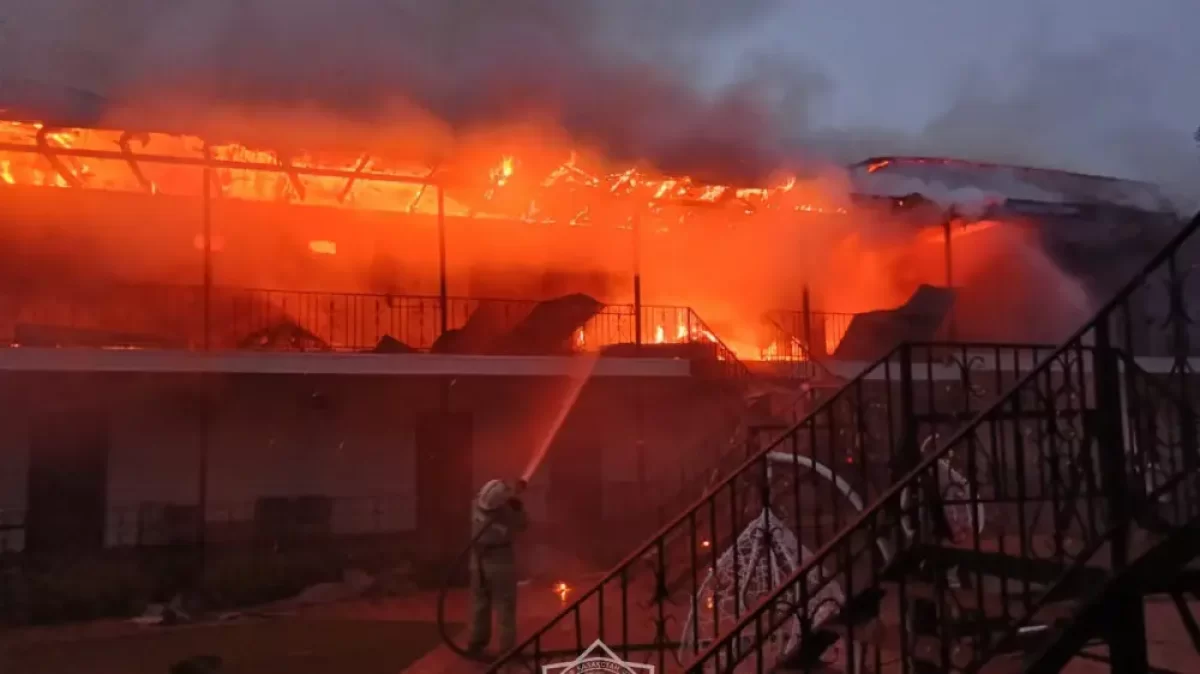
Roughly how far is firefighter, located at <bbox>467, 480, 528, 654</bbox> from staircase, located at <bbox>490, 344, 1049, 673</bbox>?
0.52 meters

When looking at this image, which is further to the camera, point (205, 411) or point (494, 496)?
point (205, 411)

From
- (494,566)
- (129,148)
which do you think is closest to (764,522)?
(494,566)

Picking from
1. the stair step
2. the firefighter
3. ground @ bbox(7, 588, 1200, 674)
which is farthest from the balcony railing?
the stair step

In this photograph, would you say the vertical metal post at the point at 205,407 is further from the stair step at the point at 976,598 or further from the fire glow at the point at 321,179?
the stair step at the point at 976,598

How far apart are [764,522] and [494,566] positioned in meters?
3.58

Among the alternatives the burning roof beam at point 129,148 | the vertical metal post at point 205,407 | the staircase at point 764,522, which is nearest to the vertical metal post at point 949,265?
the staircase at point 764,522

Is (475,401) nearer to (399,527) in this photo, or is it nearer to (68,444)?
(399,527)

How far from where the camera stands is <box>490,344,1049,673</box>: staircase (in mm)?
5484

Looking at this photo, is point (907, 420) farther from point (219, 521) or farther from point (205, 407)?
point (219, 521)

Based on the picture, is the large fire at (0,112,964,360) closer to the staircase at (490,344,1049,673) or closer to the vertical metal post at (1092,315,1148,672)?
the staircase at (490,344,1049,673)

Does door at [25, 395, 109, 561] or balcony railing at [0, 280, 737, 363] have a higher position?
balcony railing at [0, 280, 737, 363]

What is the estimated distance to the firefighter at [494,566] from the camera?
8.57 metres

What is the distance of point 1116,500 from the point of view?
424 cm

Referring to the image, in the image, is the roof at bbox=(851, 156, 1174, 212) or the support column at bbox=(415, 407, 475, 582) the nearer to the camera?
the support column at bbox=(415, 407, 475, 582)
